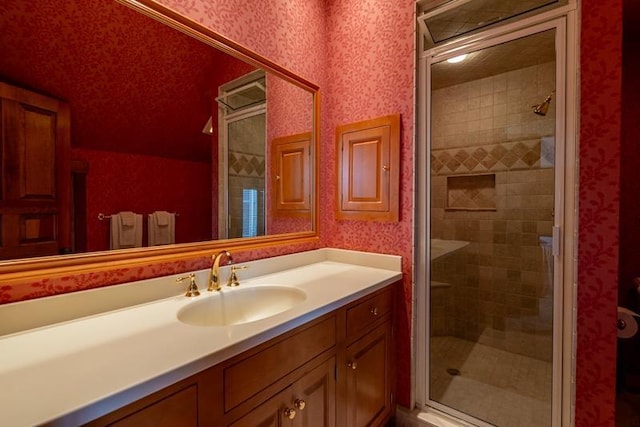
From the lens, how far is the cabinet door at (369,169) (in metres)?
1.59

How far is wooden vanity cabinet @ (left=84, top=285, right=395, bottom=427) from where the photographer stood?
643 mm

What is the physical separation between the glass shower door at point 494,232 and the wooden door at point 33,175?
157cm

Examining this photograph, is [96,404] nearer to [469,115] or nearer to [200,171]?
[200,171]

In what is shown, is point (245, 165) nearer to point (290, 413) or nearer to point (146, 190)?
point (146, 190)

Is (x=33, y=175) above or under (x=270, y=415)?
above

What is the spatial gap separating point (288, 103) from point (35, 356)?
1494 mm

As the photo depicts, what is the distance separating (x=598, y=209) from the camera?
1.13m

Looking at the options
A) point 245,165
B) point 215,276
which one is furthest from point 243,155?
point 215,276

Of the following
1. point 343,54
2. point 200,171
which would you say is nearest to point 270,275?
point 200,171

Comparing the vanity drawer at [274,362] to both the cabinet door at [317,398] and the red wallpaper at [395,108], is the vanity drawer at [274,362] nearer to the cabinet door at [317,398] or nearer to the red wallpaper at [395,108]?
the cabinet door at [317,398]

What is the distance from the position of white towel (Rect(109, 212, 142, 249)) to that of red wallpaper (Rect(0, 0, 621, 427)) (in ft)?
0.33

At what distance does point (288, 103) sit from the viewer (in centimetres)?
171

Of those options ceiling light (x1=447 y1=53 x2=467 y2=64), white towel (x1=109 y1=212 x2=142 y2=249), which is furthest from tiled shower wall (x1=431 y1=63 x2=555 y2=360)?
white towel (x1=109 y1=212 x2=142 y2=249)

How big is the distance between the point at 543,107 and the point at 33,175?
2190mm
